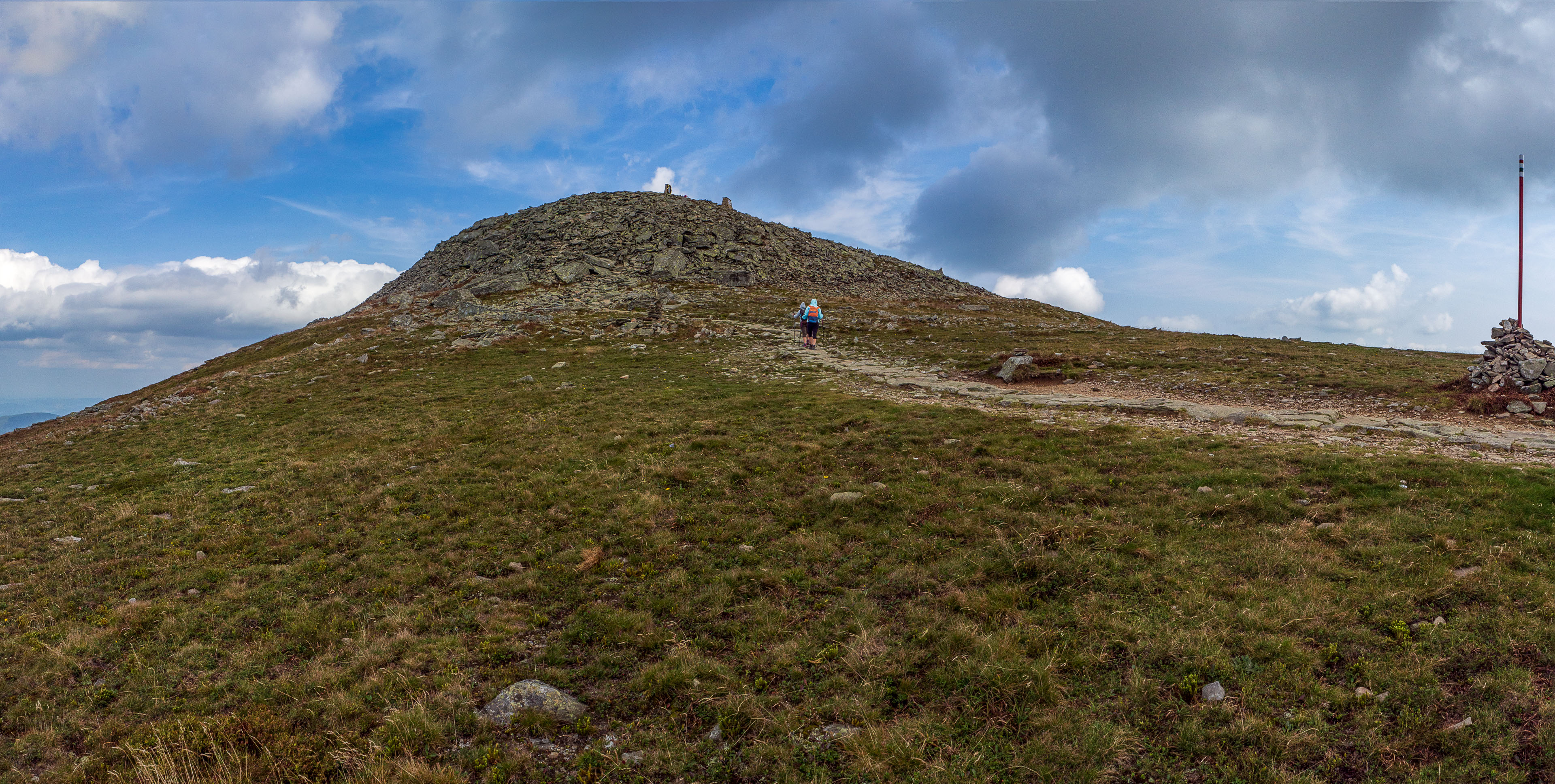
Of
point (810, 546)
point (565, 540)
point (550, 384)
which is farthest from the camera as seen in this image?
point (550, 384)

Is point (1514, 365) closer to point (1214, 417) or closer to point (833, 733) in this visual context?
point (1214, 417)

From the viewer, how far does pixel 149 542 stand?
48.1 ft

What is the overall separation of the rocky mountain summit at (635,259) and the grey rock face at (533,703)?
53167 millimetres

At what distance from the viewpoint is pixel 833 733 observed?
24.5ft

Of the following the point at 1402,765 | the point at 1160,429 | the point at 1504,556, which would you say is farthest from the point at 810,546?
the point at 1160,429

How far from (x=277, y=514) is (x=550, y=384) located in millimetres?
15566

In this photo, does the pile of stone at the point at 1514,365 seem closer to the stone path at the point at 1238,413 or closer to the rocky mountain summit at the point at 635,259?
the stone path at the point at 1238,413

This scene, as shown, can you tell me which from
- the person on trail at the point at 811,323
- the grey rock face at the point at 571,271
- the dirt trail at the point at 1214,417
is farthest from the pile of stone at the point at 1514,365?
the grey rock face at the point at 571,271

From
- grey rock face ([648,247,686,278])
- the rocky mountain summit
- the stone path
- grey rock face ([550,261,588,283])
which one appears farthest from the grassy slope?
grey rock face ([648,247,686,278])

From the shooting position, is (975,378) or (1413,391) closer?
(1413,391)

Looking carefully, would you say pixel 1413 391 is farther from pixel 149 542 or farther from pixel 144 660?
pixel 149 542

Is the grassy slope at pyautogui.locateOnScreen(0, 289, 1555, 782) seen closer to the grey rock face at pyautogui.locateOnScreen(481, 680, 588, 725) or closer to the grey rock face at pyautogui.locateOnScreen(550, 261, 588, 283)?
the grey rock face at pyautogui.locateOnScreen(481, 680, 588, 725)

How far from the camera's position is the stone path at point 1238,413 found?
15898 millimetres

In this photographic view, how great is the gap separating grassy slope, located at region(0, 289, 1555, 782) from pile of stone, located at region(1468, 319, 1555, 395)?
10719mm
